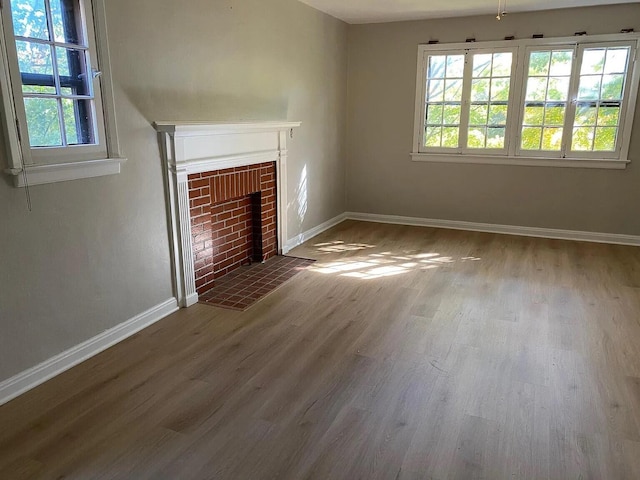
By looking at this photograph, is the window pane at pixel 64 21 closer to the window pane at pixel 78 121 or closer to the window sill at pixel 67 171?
the window pane at pixel 78 121

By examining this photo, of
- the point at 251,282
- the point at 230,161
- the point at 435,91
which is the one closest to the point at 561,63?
the point at 435,91

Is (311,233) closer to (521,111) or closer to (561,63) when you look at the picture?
(521,111)

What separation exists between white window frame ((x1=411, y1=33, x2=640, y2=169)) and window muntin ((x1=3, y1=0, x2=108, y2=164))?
404 centimetres

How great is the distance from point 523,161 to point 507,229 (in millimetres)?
816

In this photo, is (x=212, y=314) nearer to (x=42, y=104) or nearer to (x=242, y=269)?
(x=242, y=269)

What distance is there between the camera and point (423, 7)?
16.0 ft

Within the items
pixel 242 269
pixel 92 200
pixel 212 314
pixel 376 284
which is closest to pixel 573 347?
pixel 376 284

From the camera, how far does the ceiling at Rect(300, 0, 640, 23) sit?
4625 millimetres

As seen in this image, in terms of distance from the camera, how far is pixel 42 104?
237 cm

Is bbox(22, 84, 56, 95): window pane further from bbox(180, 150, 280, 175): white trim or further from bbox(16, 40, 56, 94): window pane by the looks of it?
bbox(180, 150, 280, 175): white trim

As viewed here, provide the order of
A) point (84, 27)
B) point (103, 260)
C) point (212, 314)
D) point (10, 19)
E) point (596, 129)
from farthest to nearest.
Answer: point (596, 129), point (212, 314), point (103, 260), point (84, 27), point (10, 19)

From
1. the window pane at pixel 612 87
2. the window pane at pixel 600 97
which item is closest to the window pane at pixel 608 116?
the window pane at pixel 600 97

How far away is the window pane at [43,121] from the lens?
2316 millimetres

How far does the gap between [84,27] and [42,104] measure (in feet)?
1.66
